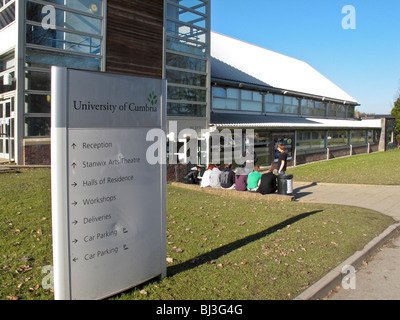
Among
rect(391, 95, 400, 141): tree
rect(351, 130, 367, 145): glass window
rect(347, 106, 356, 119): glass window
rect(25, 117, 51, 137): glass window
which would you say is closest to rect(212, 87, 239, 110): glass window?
rect(25, 117, 51, 137): glass window

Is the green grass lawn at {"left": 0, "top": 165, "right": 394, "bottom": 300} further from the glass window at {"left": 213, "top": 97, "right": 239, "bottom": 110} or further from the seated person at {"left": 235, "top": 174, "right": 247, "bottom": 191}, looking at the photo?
the glass window at {"left": 213, "top": 97, "right": 239, "bottom": 110}

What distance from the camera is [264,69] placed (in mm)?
30188

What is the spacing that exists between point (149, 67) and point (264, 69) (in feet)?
52.3

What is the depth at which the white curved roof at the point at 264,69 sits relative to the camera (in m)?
24.8

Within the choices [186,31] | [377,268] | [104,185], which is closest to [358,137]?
[186,31]

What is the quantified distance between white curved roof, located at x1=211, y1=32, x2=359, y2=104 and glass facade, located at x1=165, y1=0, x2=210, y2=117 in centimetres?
189

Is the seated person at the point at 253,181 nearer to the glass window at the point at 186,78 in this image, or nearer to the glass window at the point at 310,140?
the glass window at the point at 186,78

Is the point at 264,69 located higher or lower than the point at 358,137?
higher

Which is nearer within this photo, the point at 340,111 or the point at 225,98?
the point at 225,98

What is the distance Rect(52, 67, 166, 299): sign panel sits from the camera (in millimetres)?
3664

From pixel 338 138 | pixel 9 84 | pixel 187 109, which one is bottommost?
pixel 338 138

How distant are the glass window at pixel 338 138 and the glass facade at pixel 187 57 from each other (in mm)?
15448

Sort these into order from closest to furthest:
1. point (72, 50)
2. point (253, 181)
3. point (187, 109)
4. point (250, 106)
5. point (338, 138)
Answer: point (253, 181) < point (72, 50) < point (187, 109) < point (250, 106) < point (338, 138)

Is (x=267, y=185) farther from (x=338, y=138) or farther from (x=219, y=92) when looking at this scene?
(x=338, y=138)
